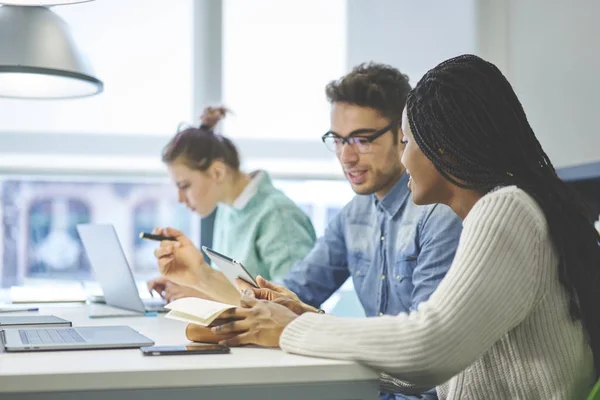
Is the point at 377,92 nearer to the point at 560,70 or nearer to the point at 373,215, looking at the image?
the point at 373,215

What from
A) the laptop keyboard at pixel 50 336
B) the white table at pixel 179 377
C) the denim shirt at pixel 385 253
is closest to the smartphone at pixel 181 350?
the white table at pixel 179 377

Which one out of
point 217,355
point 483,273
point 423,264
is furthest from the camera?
point 423,264

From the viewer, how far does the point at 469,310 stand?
117 cm

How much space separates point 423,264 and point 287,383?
71 centimetres

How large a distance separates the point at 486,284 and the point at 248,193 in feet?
6.43

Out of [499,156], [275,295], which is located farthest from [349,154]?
[499,156]

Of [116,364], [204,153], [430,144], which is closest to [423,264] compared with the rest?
[430,144]

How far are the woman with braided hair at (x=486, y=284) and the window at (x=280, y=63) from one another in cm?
230

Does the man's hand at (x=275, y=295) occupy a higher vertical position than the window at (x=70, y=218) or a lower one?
higher

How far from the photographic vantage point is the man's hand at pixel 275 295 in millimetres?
1507

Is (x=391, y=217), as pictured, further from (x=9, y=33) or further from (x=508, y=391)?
(x=9, y=33)

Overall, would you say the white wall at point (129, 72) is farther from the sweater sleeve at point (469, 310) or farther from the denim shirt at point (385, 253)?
the sweater sleeve at point (469, 310)

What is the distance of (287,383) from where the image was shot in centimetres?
120

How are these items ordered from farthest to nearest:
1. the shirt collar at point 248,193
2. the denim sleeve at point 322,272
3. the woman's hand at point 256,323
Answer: the shirt collar at point 248,193, the denim sleeve at point 322,272, the woman's hand at point 256,323
